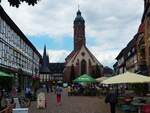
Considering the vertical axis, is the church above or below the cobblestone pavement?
above

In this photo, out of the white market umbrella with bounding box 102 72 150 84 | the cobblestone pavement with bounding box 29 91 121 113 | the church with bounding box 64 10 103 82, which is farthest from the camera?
the church with bounding box 64 10 103 82

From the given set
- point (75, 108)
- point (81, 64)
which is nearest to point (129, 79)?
point (75, 108)

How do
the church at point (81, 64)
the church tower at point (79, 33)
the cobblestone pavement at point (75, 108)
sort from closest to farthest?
the cobblestone pavement at point (75, 108), the church at point (81, 64), the church tower at point (79, 33)

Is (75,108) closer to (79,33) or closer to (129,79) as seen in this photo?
(129,79)

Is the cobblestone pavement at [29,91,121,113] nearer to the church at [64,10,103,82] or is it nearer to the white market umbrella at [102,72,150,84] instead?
the white market umbrella at [102,72,150,84]

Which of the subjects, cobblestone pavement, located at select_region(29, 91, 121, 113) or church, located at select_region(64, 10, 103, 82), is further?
church, located at select_region(64, 10, 103, 82)

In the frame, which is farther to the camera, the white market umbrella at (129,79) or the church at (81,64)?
the church at (81,64)

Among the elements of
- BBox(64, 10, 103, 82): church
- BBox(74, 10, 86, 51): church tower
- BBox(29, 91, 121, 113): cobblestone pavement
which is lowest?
BBox(29, 91, 121, 113): cobblestone pavement

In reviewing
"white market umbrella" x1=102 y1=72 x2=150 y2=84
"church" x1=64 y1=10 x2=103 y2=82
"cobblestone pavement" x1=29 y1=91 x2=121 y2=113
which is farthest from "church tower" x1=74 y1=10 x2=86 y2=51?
"white market umbrella" x1=102 y1=72 x2=150 y2=84

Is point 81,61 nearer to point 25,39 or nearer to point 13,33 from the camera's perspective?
point 25,39

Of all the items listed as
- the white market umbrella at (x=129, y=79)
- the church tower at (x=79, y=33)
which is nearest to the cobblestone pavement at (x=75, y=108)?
the white market umbrella at (x=129, y=79)

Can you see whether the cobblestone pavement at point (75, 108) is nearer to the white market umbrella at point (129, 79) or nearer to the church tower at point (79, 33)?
the white market umbrella at point (129, 79)

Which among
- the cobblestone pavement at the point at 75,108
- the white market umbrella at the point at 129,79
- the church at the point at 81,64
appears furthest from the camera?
the church at the point at 81,64

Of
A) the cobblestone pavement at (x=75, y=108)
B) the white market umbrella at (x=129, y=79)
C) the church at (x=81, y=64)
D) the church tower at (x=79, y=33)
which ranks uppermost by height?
the church tower at (x=79, y=33)
